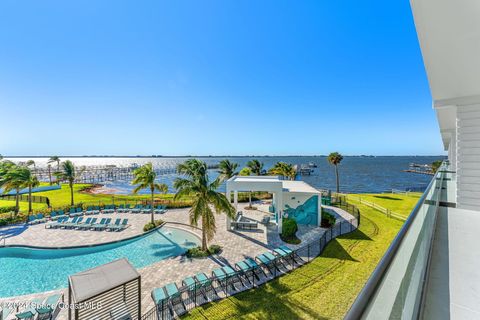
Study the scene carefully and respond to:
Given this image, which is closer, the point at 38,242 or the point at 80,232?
A: the point at 38,242

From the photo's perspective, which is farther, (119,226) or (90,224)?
(90,224)

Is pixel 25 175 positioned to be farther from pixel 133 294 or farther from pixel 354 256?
pixel 354 256

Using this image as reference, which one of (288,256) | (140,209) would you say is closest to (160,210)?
(140,209)

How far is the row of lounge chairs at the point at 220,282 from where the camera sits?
8.74 meters

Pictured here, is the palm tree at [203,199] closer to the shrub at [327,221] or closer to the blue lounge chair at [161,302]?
the blue lounge chair at [161,302]

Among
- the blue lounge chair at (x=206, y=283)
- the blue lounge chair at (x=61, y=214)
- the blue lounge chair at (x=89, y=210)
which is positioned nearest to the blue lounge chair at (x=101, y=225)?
the blue lounge chair at (x=89, y=210)

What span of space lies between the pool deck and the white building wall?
9.52 meters

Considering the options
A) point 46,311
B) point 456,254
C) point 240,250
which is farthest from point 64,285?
point 456,254

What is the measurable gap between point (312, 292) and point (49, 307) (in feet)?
34.8

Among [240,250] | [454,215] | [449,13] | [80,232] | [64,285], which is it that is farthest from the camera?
[80,232]

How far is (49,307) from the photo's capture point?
8.38 metres

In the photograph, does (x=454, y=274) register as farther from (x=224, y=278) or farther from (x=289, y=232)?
(x=289, y=232)

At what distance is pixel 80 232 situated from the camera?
17625 millimetres

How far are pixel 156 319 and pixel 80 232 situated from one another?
13719 mm
